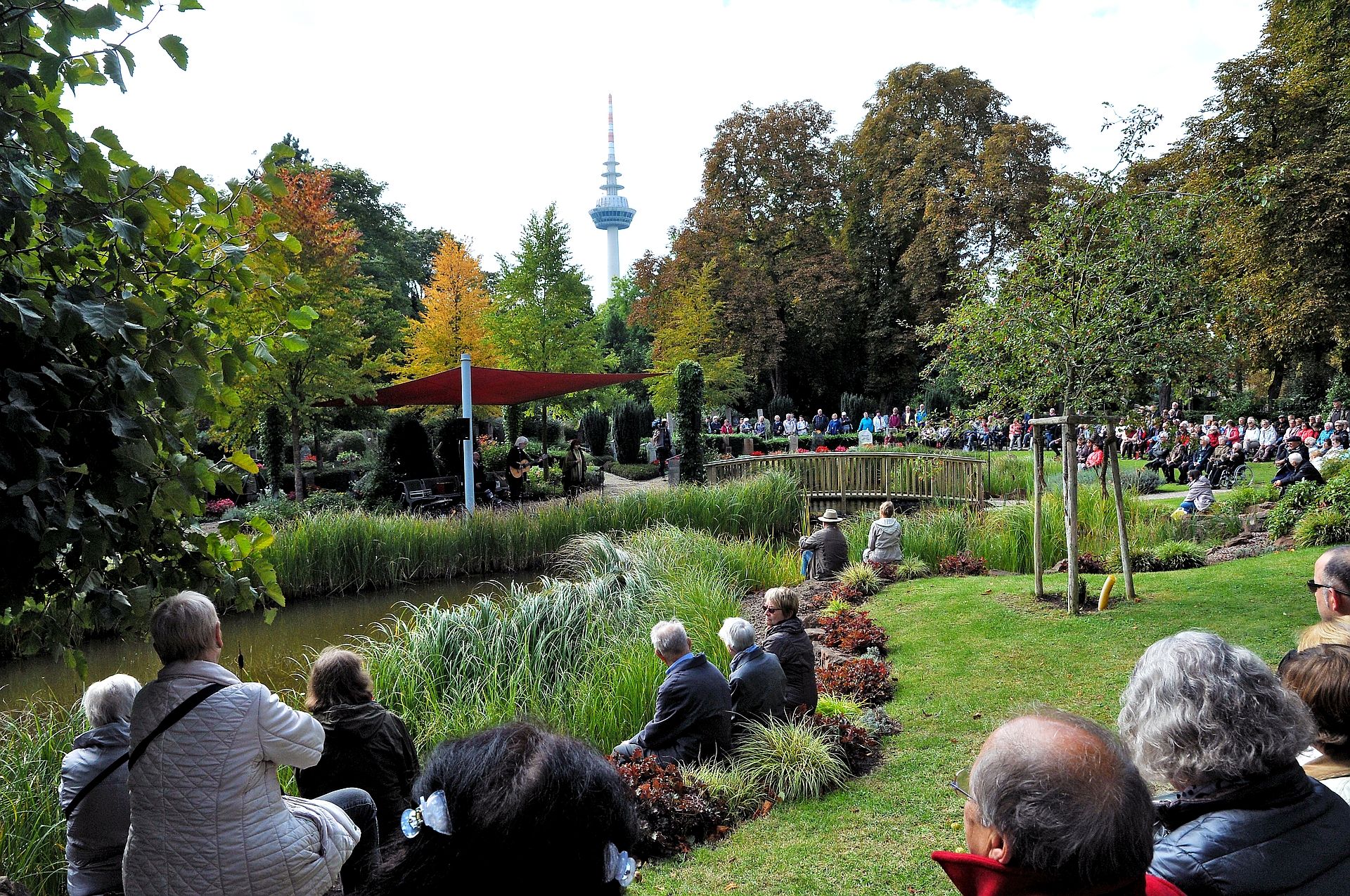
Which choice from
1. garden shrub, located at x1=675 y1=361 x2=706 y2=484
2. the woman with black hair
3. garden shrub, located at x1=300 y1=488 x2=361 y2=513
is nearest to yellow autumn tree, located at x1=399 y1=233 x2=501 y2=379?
garden shrub, located at x1=675 y1=361 x2=706 y2=484

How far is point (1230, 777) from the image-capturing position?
5.58 ft

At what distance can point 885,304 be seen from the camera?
34594 mm

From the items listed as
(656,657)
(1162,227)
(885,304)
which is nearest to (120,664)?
(656,657)

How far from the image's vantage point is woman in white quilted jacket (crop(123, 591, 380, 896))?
233 cm

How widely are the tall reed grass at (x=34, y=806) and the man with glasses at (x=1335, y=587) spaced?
5.02 metres

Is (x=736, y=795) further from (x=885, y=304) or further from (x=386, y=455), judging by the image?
(x=885, y=304)

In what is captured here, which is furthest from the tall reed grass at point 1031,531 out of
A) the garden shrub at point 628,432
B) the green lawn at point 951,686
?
the garden shrub at point 628,432

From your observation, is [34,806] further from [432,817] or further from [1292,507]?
[1292,507]

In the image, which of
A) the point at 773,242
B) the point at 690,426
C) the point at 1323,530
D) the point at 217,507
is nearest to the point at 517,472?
the point at 690,426

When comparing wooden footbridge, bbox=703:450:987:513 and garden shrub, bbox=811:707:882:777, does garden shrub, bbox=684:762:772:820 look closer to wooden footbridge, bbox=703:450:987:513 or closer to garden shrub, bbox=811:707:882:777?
garden shrub, bbox=811:707:882:777

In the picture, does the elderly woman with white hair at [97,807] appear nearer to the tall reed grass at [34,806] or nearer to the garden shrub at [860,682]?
the tall reed grass at [34,806]

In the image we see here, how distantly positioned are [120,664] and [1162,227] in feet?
31.6

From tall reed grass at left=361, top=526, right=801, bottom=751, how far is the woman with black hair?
270cm

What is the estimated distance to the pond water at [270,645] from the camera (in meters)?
7.45
